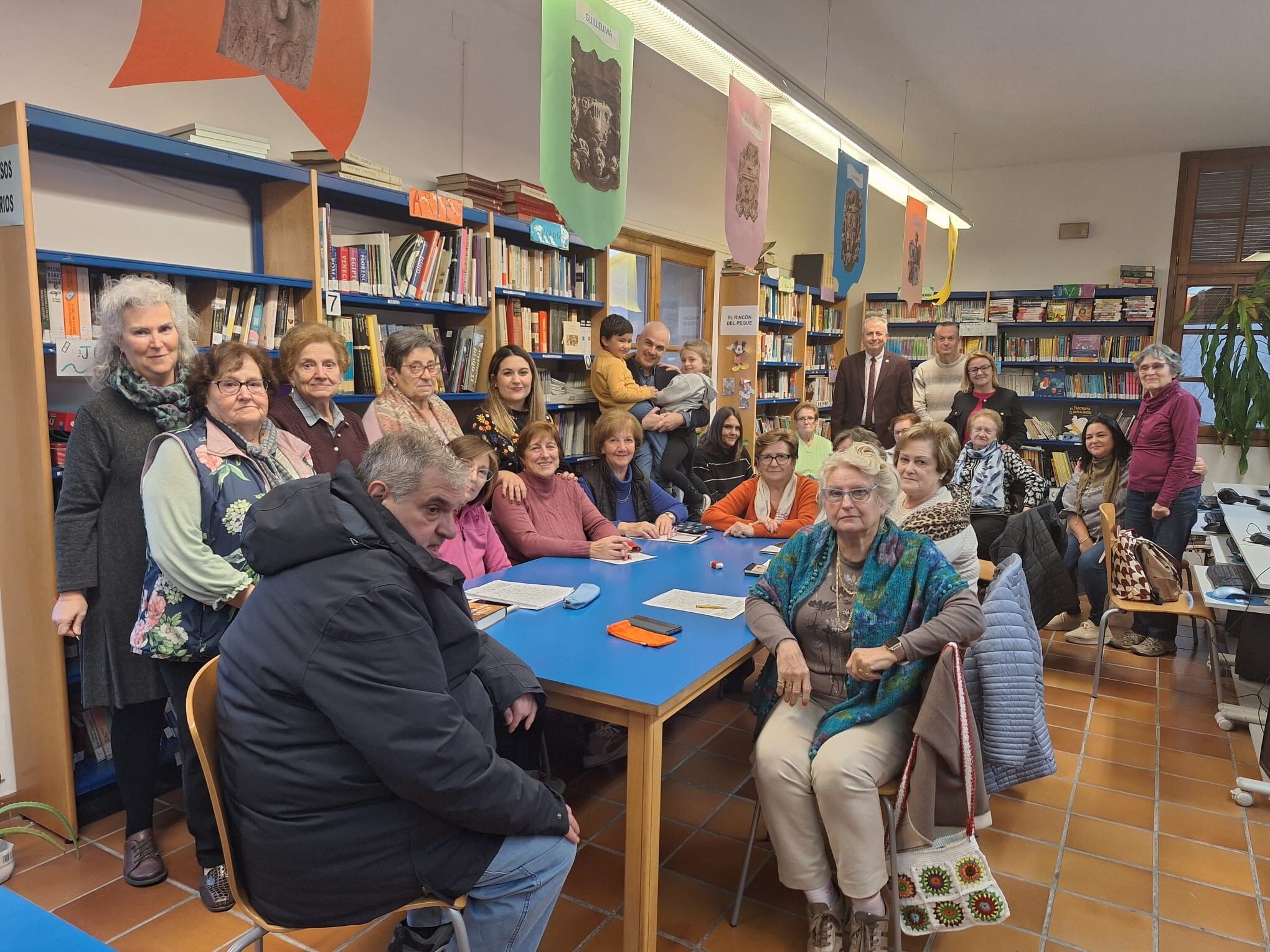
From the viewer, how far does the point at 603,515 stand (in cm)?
357

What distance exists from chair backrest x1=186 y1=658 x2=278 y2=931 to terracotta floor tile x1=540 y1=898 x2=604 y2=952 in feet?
2.75

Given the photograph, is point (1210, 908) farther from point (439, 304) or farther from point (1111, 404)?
point (1111, 404)

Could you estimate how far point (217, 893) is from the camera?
2.18m

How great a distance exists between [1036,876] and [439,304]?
3.24 meters

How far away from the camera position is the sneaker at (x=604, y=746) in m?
2.95

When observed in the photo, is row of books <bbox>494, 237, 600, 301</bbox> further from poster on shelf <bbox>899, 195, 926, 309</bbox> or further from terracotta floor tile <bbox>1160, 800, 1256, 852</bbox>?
terracotta floor tile <bbox>1160, 800, 1256, 852</bbox>

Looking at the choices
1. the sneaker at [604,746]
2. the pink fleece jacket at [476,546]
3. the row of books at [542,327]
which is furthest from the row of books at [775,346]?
the sneaker at [604,746]

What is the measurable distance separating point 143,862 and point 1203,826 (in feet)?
10.8

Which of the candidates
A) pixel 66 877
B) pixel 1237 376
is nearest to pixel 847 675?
pixel 66 877

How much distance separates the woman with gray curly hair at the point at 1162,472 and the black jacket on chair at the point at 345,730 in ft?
13.5

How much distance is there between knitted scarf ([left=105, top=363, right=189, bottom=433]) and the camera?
2.24 m

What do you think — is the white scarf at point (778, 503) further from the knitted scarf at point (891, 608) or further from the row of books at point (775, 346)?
the row of books at point (775, 346)

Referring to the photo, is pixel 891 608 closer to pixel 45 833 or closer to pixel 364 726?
pixel 364 726

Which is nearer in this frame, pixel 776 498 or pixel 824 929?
pixel 824 929
